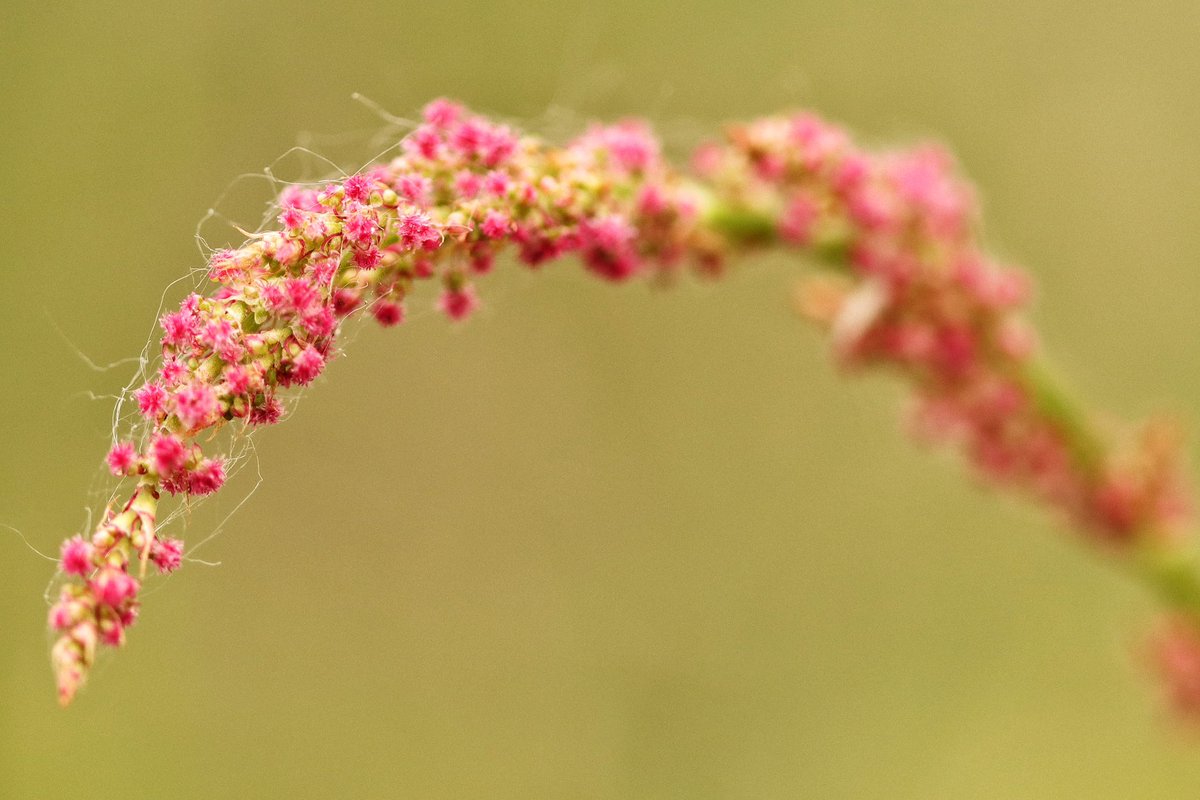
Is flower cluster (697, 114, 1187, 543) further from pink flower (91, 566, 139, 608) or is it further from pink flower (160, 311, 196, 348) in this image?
pink flower (91, 566, 139, 608)

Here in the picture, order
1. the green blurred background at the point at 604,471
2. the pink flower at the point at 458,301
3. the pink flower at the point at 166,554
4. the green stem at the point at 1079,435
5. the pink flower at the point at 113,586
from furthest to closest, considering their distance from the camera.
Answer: the green blurred background at the point at 604,471, the green stem at the point at 1079,435, the pink flower at the point at 458,301, the pink flower at the point at 166,554, the pink flower at the point at 113,586

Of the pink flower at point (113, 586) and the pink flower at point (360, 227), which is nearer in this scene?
the pink flower at point (113, 586)

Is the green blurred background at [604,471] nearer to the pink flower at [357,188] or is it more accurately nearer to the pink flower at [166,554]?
the pink flower at [357,188]

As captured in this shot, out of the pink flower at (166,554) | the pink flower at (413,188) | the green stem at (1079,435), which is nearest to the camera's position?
the pink flower at (166,554)

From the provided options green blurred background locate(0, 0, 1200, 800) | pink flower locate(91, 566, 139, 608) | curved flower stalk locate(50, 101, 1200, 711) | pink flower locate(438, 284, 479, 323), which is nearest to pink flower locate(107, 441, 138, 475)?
curved flower stalk locate(50, 101, 1200, 711)

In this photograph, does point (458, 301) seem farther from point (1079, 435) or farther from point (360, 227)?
point (1079, 435)

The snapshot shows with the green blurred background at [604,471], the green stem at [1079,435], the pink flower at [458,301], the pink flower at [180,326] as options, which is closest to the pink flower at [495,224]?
the pink flower at [458,301]

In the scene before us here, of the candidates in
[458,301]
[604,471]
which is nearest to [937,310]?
[458,301]

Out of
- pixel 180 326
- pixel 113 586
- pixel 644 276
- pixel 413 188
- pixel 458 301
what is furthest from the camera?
pixel 644 276
